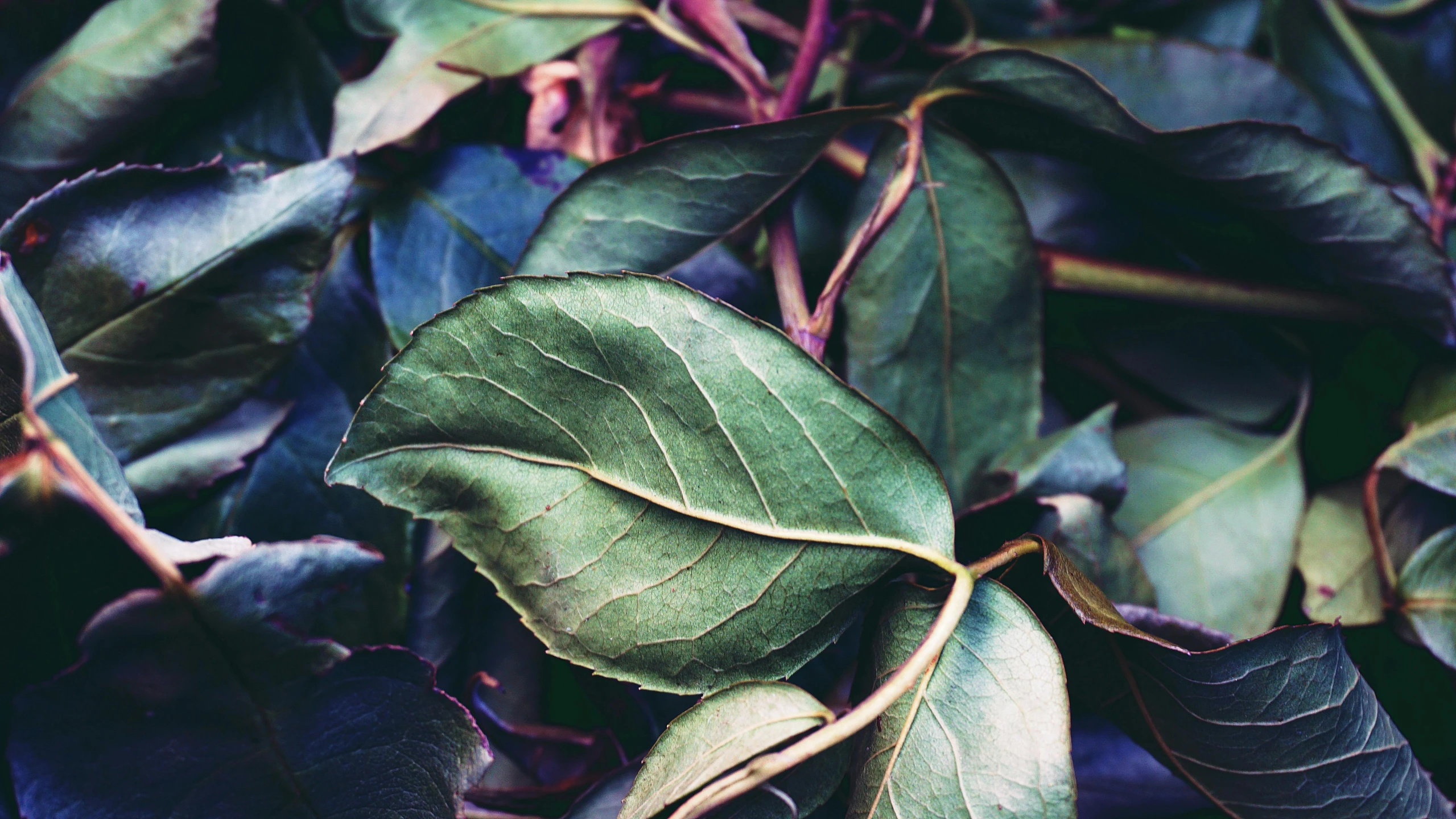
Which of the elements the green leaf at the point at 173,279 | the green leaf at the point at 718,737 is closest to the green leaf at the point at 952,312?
the green leaf at the point at 718,737

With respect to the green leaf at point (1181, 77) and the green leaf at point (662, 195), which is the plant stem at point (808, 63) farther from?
the green leaf at point (1181, 77)

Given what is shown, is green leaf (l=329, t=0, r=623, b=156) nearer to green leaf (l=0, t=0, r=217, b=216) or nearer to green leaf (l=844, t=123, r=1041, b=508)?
green leaf (l=0, t=0, r=217, b=216)

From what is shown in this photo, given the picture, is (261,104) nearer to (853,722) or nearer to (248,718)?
(248,718)

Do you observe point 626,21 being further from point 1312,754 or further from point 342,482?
point 1312,754

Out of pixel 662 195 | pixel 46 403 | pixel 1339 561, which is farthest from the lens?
pixel 1339 561

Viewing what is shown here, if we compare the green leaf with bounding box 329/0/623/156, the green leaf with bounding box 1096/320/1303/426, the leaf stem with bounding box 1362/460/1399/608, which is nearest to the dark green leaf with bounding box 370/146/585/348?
the green leaf with bounding box 329/0/623/156

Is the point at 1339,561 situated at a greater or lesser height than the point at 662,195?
lesser

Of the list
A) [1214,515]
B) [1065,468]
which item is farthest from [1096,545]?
[1214,515]
